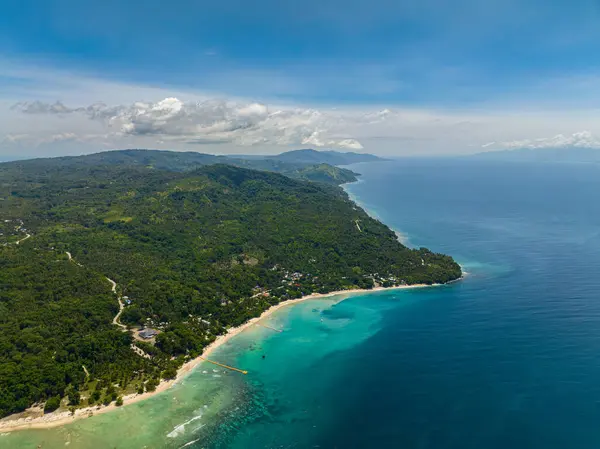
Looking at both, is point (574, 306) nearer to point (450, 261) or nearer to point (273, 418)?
point (450, 261)

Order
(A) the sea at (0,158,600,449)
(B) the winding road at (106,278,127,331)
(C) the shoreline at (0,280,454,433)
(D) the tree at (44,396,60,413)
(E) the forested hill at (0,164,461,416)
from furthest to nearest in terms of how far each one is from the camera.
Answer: (B) the winding road at (106,278,127,331), (E) the forested hill at (0,164,461,416), (D) the tree at (44,396,60,413), (C) the shoreline at (0,280,454,433), (A) the sea at (0,158,600,449)

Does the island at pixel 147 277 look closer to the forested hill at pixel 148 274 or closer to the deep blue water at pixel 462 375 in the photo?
the forested hill at pixel 148 274

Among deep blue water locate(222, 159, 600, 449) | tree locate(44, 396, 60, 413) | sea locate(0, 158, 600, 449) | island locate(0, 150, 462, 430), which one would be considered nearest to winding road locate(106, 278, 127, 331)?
island locate(0, 150, 462, 430)

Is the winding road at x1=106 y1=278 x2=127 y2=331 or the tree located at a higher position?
the winding road at x1=106 y1=278 x2=127 y2=331

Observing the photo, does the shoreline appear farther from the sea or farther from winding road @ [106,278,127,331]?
winding road @ [106,278,127,331]

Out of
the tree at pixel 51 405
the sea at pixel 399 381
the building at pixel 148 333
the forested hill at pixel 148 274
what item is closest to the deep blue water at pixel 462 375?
the sea at pixel 399 381
